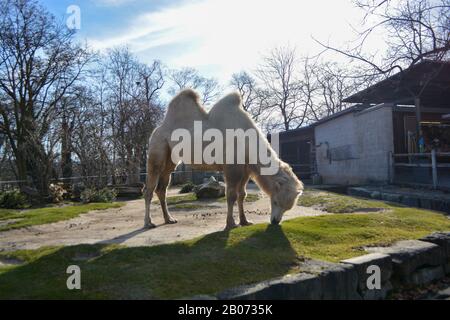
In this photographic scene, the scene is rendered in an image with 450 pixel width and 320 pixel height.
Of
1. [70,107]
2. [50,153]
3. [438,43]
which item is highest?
[70,107]

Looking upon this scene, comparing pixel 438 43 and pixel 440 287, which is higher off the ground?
pixel 438 43

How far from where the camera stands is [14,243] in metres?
5.80

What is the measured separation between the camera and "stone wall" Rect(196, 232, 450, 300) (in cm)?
319

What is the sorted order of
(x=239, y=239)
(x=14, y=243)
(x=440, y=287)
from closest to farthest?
(x=440, y=287) → (x=239, y=239) → (x=14, y=243)

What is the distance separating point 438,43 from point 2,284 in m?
7.84

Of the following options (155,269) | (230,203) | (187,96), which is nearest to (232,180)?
(230,203)

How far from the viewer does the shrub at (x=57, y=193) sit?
14055mm

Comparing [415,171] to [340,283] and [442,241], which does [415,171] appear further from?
[340,283]

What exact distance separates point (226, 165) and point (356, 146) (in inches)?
489

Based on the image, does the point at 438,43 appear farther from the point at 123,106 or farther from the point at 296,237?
the point at 123,106

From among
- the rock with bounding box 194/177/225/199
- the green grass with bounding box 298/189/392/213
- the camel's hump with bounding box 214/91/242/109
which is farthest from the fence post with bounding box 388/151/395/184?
Result: the camel's hump with bounding box 214/91/242/109

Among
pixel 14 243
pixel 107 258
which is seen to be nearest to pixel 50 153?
pixel 14 243

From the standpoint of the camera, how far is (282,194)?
5785 mm

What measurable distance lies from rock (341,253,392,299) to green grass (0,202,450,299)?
24 cm
